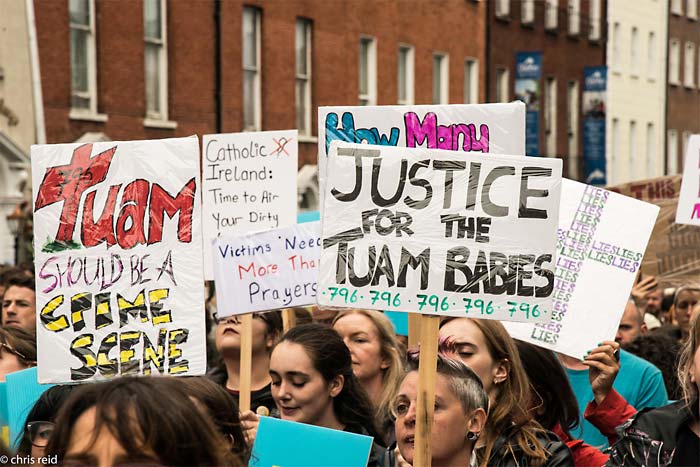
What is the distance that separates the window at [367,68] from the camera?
106 feet

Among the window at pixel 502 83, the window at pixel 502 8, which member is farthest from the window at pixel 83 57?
the window at pixel 502 83

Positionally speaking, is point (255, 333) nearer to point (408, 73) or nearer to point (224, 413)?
point (224, 413)

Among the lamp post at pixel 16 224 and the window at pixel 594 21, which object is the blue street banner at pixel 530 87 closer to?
the window at pixel 594 21

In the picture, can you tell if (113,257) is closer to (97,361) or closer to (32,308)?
(97,361)

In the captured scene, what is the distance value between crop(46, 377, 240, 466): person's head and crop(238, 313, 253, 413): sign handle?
11.6 ft

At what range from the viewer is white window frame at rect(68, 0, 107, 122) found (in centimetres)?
2294

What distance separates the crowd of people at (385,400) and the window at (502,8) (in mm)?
31450

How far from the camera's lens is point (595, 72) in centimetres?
4453

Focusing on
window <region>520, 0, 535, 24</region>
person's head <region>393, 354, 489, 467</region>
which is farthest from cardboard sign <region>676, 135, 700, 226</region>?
window <region>520, 0, 535, 24</region>

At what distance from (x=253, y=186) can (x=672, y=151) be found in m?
50.8

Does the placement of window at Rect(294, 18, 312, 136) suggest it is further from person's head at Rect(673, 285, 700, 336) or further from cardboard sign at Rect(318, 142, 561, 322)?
cardboard sign at Rect(318, 142, 561, 322)

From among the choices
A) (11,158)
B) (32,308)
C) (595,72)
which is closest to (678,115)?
(595,72)

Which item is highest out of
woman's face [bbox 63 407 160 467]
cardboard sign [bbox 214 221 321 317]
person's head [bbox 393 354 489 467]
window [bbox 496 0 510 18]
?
window [bbox 496 0 510 18]

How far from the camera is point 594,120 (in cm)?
4438
